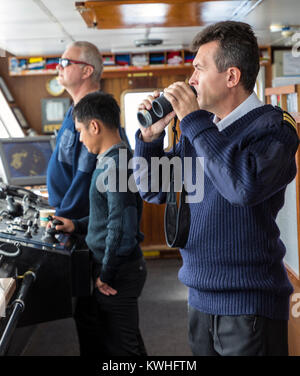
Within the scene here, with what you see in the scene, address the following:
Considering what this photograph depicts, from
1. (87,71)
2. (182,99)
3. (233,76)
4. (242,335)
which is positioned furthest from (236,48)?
(87,71)

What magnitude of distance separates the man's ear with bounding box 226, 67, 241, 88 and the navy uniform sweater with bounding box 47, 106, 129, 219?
112 centimetres

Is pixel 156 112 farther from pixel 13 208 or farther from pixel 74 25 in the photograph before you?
pixel 74 25

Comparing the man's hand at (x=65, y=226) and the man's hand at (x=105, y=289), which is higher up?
the man's hand at (x=65, y=226)

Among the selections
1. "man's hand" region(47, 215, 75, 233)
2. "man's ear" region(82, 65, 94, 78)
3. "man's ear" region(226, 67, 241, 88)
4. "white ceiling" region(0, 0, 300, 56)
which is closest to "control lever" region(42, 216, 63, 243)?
"man's hand" region(47, 215, 75, 233)

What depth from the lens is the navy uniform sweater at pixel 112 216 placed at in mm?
2072

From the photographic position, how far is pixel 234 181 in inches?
46.6

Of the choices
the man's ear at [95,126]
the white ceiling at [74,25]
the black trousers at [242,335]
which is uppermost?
the white ceiling at [74,25]

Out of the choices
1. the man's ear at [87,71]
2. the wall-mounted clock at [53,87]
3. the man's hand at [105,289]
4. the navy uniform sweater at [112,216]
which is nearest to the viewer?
the navy uniform sweater at [112,216]

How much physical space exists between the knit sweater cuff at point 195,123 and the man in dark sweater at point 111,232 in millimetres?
864

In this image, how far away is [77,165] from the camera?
2.44 meters

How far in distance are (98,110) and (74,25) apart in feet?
6.54

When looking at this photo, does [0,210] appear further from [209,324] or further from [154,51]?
[154,51]

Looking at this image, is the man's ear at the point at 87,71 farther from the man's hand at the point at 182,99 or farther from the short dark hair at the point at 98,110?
the man's hand at the point at 182,99

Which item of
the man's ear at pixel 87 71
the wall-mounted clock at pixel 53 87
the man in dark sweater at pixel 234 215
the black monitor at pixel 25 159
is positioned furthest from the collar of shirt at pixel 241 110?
the wall-mounted clock at pixel 53 87
